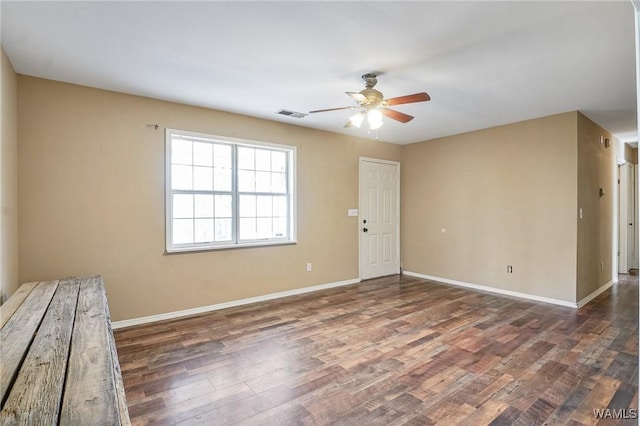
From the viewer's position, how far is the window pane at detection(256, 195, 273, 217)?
4605mm

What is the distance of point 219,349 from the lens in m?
2.96

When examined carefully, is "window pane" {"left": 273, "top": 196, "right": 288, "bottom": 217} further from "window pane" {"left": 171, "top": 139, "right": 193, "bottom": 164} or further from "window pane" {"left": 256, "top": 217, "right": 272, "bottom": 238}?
"window pane" {"left": 171, "top": 139, "right": 193, "bottom": 164}

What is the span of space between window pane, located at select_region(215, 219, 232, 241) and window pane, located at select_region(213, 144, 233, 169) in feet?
2.40

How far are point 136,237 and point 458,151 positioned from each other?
16.3 ft

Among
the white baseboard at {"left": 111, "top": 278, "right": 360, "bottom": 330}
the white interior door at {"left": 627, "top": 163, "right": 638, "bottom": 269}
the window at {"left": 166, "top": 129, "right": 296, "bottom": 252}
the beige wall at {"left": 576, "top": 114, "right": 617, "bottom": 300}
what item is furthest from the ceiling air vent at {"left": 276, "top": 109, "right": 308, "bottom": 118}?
the white interior door at {"left": 627, "top": 163, "right": 638, "bottom": 269}

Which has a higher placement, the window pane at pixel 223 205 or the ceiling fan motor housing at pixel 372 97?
Result: the ceiling fan motor housing at pixel 372 97

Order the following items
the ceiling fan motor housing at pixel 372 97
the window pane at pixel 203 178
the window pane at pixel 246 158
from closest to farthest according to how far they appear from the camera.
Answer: the ceiling fan motor housing at pixel 372 97 < the window pane at pixel 203 178 < the window pane at pixel 246 158

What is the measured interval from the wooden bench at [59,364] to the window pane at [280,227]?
2585 millimetres

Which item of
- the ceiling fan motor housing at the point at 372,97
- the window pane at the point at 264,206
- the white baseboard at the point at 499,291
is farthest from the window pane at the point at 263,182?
the white baseboard at the point at 499,291

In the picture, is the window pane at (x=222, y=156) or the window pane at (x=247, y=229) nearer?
the window pane at (x=222, y=156)

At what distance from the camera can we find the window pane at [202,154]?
406 cm

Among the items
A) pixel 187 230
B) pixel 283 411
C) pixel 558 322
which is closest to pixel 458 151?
pixel 558 322

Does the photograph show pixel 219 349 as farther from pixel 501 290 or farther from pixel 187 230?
pixel 501 290

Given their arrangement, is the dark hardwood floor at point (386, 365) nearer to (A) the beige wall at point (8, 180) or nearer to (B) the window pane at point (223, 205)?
(A) the beige wall at point (8, 180)
